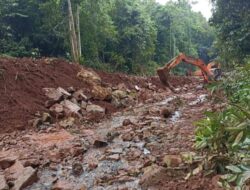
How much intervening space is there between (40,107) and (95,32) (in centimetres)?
1459

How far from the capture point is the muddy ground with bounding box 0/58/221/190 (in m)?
4.78

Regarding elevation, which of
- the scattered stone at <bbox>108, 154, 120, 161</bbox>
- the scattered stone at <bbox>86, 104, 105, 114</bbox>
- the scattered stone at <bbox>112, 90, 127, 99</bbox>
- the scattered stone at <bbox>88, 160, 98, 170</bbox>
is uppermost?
the scattered stone at <bbox>112, 90, 127, 99</bbox>

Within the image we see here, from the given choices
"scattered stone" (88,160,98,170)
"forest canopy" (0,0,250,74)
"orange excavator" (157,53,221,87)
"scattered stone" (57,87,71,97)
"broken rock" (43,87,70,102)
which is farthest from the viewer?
"forest canopy" (0,0,250,74)

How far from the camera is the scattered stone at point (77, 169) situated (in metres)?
5.29

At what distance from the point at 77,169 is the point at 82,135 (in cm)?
275

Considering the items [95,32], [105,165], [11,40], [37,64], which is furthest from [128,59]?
[105,165]

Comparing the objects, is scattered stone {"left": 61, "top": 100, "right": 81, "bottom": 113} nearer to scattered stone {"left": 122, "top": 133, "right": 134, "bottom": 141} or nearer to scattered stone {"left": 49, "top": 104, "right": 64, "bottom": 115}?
scattered stone {"left": 49, "top": 104, "right": 64, "bottom": 115}

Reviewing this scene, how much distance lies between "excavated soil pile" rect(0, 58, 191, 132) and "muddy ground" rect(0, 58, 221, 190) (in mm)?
25

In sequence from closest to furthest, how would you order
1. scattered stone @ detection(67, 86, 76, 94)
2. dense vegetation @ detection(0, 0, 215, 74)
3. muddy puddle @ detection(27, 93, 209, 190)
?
muddy puddle @ detection(27, 93, 209, 190)
scattered stone @ detection(67, 86, 76, 94)
dense vegetation @ detection(0, 0, 215, 74)

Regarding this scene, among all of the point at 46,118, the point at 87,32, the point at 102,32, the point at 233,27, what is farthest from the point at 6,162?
the point at 102,32

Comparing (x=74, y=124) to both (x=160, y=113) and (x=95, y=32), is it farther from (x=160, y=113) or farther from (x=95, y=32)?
(x=95, y=32)

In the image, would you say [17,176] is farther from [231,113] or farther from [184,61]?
[184,61]

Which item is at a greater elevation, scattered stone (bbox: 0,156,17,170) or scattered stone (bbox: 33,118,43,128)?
scattered stone (bbox: 33,118,43,128)

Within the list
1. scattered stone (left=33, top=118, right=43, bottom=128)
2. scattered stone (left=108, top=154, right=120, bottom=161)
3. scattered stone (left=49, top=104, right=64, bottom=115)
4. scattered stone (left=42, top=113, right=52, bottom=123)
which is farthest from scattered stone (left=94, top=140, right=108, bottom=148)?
scattered stone (left=49, top=104, right=64, bottom=115)
